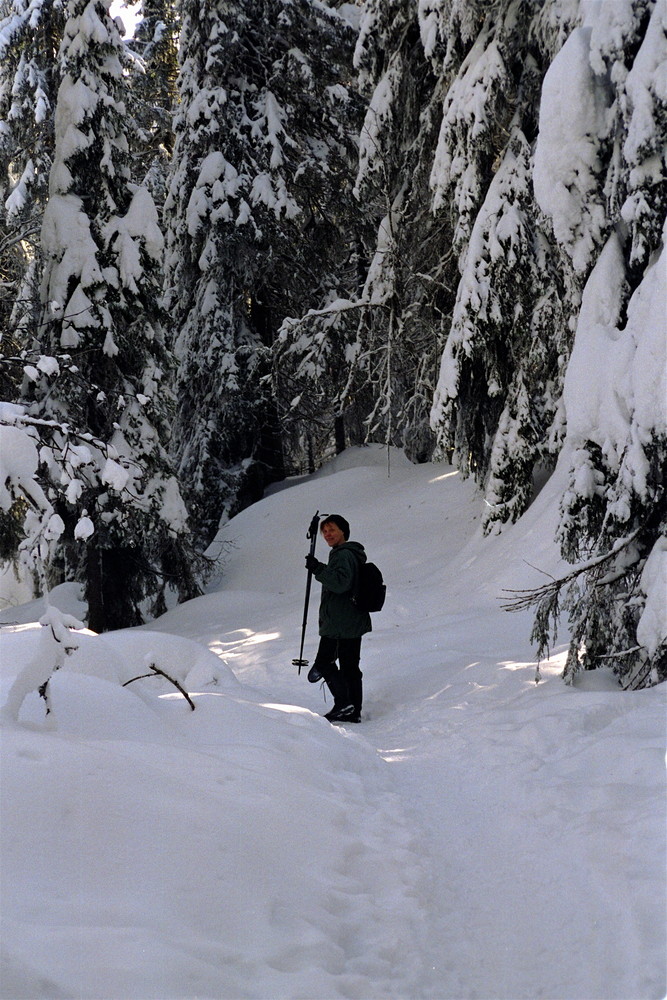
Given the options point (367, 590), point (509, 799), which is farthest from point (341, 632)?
point (509, 799)

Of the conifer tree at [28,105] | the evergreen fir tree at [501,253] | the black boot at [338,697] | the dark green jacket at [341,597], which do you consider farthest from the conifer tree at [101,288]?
the black boot at [338,697]

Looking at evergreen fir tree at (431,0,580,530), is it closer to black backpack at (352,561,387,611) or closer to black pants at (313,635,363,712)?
black backpack at (352,561,387,611)

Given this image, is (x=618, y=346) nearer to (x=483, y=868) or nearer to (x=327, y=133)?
(x=483, y=868)

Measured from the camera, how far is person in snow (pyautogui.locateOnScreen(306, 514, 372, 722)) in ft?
22.3

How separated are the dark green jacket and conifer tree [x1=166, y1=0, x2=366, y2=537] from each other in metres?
8.82

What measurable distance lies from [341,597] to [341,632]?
0.30m

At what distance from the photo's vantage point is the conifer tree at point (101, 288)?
1146cm

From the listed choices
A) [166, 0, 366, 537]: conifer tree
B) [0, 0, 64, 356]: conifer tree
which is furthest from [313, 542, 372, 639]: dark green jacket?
[166, 0, 366, 537]: conifer tree

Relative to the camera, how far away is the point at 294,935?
107 inches

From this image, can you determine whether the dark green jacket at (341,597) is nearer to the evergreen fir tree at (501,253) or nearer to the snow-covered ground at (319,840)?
the snow-covered ground at (319,840)

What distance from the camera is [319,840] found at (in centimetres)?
346

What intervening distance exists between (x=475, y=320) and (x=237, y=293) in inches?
338

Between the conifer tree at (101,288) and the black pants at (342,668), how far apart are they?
16.6ft

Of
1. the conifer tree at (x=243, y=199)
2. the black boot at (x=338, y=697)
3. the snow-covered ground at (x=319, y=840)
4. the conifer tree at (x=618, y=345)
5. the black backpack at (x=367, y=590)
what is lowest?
the black boot at (x=338, y=697)
